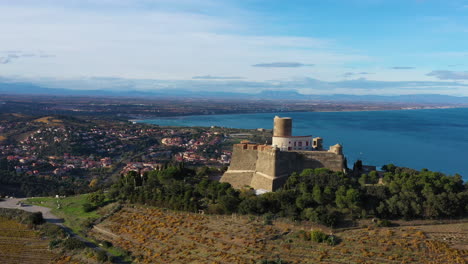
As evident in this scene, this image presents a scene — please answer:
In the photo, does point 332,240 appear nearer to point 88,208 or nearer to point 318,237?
point 318,237

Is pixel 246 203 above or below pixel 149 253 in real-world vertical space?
above

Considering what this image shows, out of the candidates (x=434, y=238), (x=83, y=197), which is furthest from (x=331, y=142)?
(x=434, y=238)

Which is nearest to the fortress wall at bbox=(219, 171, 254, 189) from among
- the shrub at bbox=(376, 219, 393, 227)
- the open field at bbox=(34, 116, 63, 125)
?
the shrub at bbox=(376, 219, 393, 227)

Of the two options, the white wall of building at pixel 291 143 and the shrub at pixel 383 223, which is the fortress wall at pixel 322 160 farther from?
the shrub at pixel 383 223

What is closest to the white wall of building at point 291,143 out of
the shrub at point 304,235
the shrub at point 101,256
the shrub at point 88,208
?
the shrub at point 304,235

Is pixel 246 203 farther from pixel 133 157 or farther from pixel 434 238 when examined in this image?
pixel 133 157
